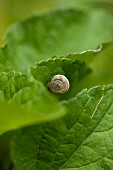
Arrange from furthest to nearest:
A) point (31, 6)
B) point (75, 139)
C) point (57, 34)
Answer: point (31, 6), point (57, 34), point (75, 139)

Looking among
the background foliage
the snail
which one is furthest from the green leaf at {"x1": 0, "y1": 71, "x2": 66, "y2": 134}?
the snail

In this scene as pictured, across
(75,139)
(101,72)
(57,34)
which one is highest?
(57,34)

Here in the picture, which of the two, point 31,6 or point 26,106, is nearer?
point 26,106

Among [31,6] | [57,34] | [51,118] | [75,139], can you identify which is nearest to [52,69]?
[75,139]

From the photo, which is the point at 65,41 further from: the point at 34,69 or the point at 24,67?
the point at 34,69

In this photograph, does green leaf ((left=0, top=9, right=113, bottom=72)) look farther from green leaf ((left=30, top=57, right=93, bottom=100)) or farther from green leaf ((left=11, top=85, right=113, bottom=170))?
green leaf ((left=11, top=85, right=113, bottom=170))

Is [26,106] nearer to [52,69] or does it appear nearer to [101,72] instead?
A: [52,69]

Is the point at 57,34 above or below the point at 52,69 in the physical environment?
above

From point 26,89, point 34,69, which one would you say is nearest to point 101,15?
point 34,69
